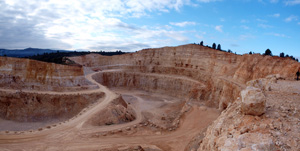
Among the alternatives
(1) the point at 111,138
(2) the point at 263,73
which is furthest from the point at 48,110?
(2) the point at 263,73

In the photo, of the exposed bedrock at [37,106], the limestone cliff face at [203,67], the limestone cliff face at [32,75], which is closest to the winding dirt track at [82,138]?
the exposed bedrock at [37,106]

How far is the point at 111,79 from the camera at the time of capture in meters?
47.8

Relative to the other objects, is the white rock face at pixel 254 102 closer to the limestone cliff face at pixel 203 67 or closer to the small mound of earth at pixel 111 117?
the small mound of earth at pixel 111 117

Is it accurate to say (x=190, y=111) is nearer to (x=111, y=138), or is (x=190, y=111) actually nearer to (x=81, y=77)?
(x=111, y=138)

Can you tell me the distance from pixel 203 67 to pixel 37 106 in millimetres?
31421

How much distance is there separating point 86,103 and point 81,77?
699cm

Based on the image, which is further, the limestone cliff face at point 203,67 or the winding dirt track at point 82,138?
the limestone cliff face at point 203,67

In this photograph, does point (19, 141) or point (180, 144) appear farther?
point (180, 144)

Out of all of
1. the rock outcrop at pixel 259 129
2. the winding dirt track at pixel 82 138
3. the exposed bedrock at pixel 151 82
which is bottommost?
the winding dirt track at pixel 82 138

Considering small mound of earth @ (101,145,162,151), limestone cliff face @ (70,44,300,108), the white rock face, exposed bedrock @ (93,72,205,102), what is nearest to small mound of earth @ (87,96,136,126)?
small mound of earth @ (101,145,162,151)

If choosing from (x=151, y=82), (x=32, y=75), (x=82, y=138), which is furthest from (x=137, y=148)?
(x=151, y=82)

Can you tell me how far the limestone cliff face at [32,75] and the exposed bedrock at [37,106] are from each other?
229cm

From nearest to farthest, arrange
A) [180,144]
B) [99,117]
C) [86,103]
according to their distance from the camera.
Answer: [180,144], [99,117], [86,103]

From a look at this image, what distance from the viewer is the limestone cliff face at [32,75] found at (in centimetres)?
2548
